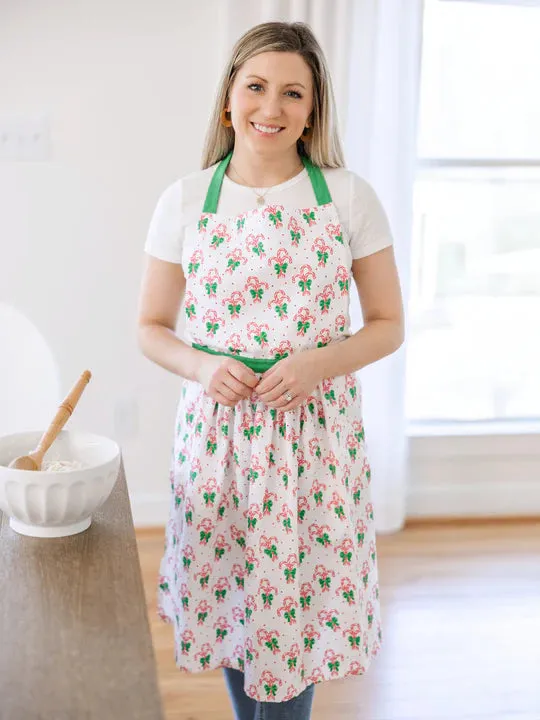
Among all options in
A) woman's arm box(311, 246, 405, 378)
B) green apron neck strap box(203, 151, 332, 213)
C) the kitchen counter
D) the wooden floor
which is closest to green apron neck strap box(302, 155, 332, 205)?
green apron neck strap box(203, 151, 332, 213)

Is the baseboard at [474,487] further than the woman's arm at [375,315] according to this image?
Yes

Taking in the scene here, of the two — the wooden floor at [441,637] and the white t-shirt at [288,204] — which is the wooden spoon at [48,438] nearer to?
the white t-shirt at [288,204]

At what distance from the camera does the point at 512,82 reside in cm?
305

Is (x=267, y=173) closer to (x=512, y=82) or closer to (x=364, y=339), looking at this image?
(x=364, y=339)

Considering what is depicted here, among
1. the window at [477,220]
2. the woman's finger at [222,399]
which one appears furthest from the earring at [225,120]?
the window at [477,220]

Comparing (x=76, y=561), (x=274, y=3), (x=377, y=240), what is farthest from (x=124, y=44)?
(x=76, y=561)

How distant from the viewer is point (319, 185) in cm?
155

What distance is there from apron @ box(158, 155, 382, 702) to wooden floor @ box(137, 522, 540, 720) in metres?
0.58

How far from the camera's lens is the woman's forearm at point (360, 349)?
1508 millimetres

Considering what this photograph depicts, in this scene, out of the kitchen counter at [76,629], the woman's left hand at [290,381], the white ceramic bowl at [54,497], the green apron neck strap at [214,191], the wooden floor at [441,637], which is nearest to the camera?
the kitchen counter at [76,629]

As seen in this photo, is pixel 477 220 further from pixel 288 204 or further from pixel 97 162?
pixel 288 204

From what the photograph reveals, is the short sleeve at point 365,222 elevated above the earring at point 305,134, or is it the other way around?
the earring at point 305,134

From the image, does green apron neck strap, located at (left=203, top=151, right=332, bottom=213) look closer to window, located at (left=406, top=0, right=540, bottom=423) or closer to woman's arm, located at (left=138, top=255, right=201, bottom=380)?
woman's arm, located at (left=138, top=255, right=201, bottom=380)

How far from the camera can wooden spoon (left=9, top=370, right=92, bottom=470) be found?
1.22 meters
